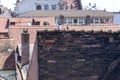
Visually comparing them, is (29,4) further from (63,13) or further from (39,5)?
(63,13)

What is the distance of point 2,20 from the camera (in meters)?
53.1

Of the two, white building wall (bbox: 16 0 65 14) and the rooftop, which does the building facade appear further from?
the rooftop

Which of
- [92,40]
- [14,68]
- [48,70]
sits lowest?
[14,68]

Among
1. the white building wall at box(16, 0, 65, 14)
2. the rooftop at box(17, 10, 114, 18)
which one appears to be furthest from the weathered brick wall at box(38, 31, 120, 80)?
the white building wall at box(16, 0, 65, 14)

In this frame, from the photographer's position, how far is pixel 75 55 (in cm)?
807

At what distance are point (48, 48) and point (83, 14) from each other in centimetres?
5572

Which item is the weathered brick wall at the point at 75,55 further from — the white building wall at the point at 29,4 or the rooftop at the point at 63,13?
the white building wall at the point at 29,4

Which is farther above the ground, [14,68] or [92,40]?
[92,40]

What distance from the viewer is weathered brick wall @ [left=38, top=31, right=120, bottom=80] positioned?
8.03 meters

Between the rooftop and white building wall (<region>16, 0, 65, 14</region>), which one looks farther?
white building wall (<region>16, 0, 65, 14</region>)

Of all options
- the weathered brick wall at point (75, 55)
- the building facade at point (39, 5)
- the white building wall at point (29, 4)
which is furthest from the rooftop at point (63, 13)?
the weathered brick wall at point (75, 55)

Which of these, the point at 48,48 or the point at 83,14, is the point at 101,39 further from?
the point at 83,14

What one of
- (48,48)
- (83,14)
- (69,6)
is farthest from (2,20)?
(48,48)

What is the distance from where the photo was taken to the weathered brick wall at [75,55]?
8.03 meters
